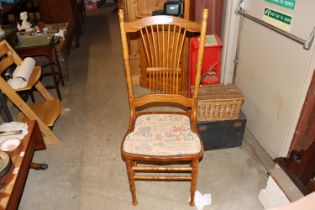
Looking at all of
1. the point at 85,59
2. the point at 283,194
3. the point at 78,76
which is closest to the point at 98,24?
the point at 85,59

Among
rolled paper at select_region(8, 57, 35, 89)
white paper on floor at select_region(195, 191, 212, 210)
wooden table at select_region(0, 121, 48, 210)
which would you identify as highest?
rolled paper at select_region(8, 57, 35, 89)

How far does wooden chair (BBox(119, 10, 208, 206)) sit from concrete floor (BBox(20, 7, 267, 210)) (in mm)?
166

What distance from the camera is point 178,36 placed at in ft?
4.75

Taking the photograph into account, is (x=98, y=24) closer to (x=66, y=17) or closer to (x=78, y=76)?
(x=66, y=17)

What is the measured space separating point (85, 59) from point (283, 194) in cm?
325

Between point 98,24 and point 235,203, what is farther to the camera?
point 98,24

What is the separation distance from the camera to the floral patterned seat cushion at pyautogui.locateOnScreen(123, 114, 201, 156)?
133cm

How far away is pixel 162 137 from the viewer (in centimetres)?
141

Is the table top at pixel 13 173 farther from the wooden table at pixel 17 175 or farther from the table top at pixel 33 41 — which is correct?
the table top at pixel 33 41

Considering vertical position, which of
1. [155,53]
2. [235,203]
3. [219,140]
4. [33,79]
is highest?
[155,53]

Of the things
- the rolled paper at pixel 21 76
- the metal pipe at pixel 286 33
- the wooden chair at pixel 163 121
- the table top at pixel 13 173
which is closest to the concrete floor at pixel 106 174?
the wooden chair at pixel 163 121

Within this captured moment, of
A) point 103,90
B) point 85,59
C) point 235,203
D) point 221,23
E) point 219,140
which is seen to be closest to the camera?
point 235,203

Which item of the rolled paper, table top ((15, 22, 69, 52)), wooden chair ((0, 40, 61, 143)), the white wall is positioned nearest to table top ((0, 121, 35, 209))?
wooden chair ((0, 40, 61, 143))

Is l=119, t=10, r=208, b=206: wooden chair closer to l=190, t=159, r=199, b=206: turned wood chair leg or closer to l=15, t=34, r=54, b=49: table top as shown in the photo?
l=190, t=159, r=199, b=206: turned wood chair leg
